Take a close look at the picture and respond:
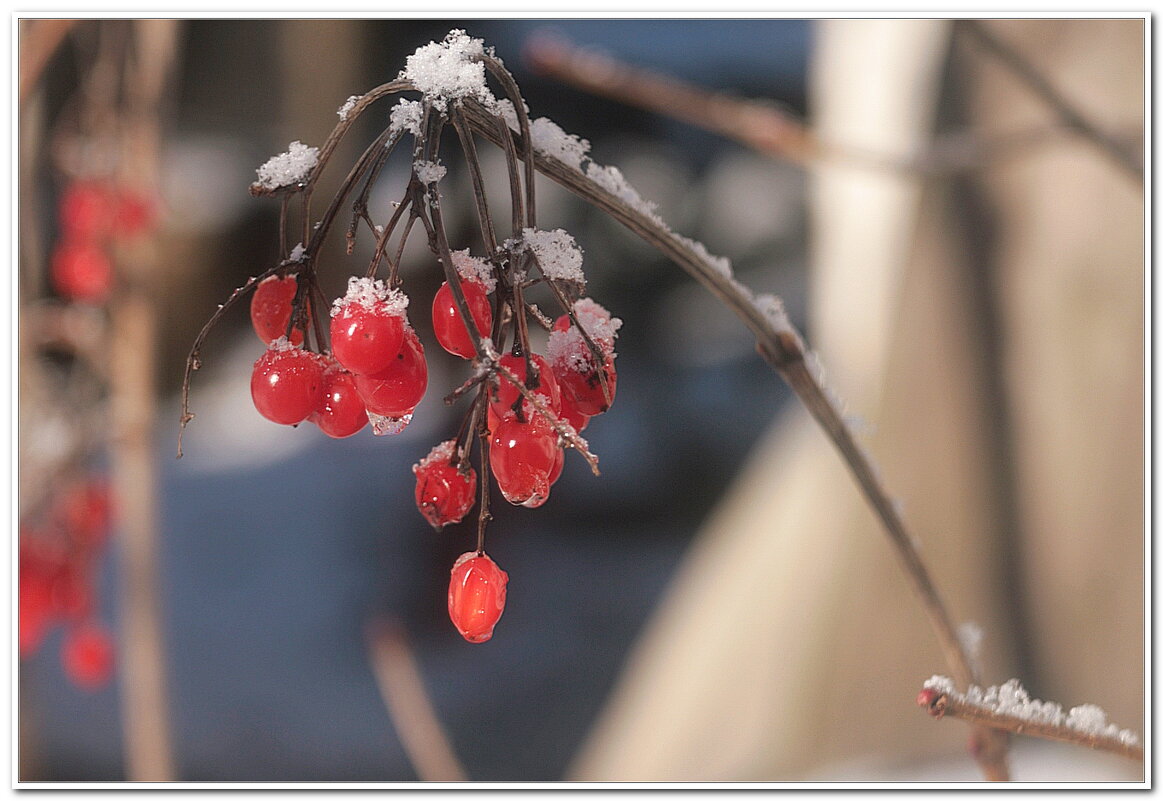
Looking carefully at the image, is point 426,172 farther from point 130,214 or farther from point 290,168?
point 130,214

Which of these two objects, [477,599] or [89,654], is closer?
[477,599]

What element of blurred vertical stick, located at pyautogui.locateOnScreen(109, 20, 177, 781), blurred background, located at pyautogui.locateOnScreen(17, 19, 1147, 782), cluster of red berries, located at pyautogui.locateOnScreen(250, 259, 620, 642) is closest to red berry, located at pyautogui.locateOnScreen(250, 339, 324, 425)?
cluster of red berries, located at pyautogui.locateOnScreen(250, 259, 620, 642)

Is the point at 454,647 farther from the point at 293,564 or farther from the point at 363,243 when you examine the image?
the point at 363,243

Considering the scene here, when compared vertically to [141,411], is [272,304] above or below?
below

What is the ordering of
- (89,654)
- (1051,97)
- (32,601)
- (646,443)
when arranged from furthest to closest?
(646,443)
(89,654)
(32,601)
(1051,97)

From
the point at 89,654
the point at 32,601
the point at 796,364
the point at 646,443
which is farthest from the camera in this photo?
the point at 646,443

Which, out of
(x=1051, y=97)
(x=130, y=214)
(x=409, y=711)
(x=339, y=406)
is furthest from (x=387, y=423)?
(x=409, y=711)
